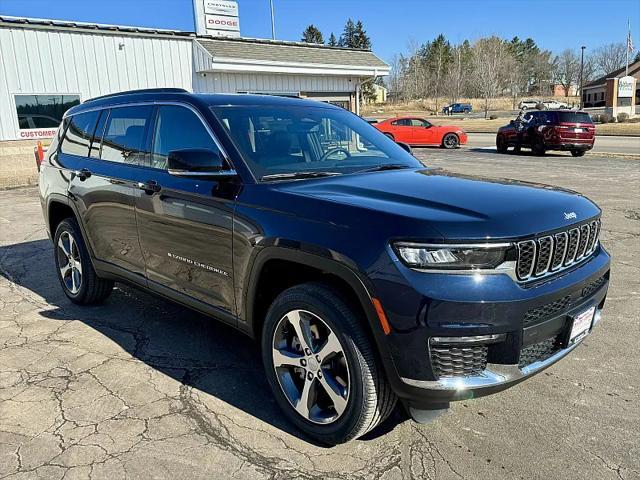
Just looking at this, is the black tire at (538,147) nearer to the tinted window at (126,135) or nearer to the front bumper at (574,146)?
the front bumper at (574,146)

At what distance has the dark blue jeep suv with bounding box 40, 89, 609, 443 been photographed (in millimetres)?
2428

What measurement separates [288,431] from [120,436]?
0.93m

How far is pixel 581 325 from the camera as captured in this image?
2.88m

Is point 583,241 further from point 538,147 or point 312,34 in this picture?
point 312,34

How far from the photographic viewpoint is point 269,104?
3936 mm

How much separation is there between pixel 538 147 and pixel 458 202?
20396mm

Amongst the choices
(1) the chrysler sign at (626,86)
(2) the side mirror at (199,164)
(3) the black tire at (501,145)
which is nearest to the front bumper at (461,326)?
(2) the side mirror at (199,164)

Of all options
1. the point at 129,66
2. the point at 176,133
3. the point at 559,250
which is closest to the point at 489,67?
the point at 129,66

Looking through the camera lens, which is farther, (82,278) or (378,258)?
(82,278)

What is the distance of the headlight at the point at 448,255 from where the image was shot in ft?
7.91

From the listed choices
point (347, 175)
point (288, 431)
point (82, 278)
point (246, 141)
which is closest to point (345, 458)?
point (288, 431)

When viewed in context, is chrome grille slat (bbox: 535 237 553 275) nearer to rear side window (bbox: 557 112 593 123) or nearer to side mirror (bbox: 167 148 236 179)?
side mirror (bbox: 167 148 236 179)

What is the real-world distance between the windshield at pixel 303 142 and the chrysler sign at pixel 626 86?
1811 inches

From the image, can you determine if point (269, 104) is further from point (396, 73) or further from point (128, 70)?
point (396, 73)
